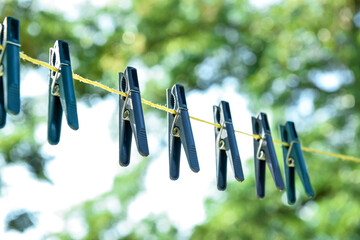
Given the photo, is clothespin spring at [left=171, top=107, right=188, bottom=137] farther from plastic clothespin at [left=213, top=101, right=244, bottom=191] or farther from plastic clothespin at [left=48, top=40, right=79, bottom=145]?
plastic clothespin at [left=48, top=40, right=79, bottom=145]

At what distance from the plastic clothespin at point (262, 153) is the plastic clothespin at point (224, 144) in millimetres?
118

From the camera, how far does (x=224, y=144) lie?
4.23 ft

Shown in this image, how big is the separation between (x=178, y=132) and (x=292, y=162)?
0.42 metres

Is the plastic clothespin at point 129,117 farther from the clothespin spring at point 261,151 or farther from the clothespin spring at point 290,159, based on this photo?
the clothespin spring at point 290,159

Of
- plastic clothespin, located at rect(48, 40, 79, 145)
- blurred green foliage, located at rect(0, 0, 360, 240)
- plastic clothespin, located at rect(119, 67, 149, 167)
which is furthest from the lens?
blurred green foliage, located at rect(0, 0, 360, 240)

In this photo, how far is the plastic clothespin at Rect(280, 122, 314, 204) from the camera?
1422 millimetres

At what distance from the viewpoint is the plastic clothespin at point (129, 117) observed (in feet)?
3.51

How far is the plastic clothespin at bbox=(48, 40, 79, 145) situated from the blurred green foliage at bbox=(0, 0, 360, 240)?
2655 millimetres

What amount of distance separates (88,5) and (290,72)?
1639 mm

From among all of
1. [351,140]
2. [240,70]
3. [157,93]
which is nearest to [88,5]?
[157,93]

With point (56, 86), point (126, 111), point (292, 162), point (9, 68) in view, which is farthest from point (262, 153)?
point (9, 68)

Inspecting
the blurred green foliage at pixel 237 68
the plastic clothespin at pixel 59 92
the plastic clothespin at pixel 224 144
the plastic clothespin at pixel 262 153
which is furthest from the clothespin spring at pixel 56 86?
the blurred green foliage at pixel 237 68

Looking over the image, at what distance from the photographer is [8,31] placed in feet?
3.13

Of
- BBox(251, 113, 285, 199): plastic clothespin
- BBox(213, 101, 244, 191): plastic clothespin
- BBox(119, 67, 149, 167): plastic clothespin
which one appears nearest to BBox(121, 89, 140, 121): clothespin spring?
BBox(119, 67, 149, 167): plastic clothespin
